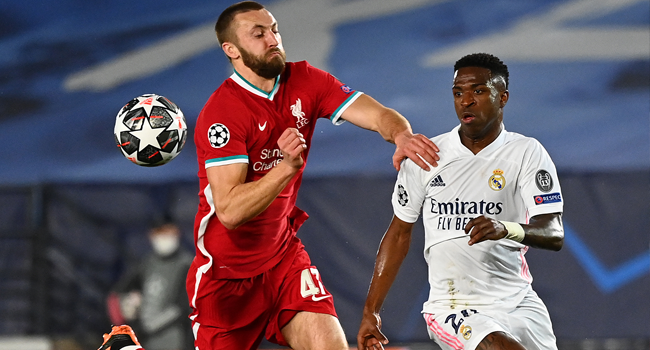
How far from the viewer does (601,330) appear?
23.5ft

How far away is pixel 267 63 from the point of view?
147 inches

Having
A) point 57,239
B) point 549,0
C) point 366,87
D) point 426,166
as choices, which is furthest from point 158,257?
Answer: point 549,0

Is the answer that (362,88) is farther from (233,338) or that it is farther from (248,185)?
(248,185)

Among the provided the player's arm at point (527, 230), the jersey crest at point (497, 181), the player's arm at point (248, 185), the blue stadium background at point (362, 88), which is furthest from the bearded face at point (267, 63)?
the blue stadium background at point (362, 88)

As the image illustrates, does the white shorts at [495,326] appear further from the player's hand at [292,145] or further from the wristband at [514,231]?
the player's hand at [292,145]

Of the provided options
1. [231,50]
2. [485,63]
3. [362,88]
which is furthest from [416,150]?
[362,88]

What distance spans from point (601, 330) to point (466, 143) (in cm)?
439

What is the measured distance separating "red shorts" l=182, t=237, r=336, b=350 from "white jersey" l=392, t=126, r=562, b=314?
0.63 metres

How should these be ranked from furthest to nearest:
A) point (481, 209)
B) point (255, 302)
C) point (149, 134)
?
1. point (149, 134)
2. point (255, 302)
3. point (481, 209)

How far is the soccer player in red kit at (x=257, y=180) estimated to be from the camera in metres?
3.59

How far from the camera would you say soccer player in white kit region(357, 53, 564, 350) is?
3400mm

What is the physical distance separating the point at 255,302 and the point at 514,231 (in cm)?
144

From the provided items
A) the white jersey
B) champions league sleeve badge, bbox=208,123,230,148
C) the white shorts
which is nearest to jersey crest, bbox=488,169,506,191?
the white jersey

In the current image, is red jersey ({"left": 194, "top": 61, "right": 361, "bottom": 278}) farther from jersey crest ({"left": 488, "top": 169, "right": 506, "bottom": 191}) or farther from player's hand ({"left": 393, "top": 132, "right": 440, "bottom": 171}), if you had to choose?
jersey crest ({"left": 488, "top": 169, "right": 506, "bottom": 191})
